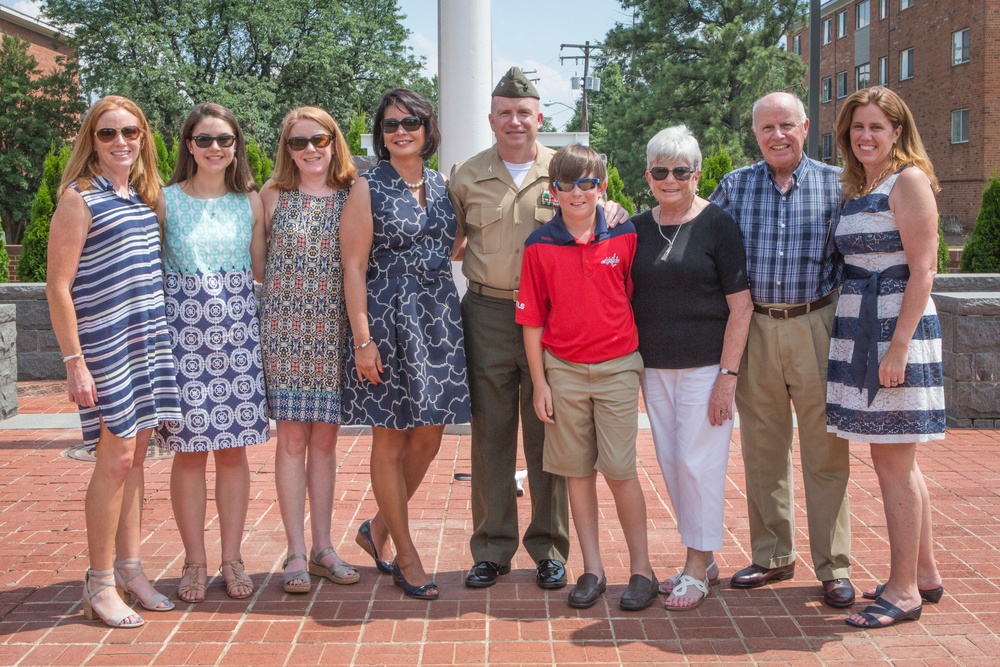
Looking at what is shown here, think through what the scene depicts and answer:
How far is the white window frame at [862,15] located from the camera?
4338 centimetres

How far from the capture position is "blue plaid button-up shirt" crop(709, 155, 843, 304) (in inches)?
160

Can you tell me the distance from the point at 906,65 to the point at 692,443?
40.0 metres

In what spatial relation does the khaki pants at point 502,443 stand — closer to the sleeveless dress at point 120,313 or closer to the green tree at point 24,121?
the sleeveless dress at point 120,313

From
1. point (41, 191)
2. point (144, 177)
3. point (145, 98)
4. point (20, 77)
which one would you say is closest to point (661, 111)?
point (145, 98)

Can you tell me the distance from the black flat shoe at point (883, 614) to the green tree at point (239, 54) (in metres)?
34.9

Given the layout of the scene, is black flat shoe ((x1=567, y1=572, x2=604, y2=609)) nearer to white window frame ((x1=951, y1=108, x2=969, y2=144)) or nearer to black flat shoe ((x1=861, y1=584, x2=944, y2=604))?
black flat shoe ((x1=861, y1=584, x2=944, y2=604))

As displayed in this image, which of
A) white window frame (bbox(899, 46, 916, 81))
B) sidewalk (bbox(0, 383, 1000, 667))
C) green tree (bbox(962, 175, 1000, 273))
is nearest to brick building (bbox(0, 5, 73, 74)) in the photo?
white window frame (bbox(899, 46, 916, 81))

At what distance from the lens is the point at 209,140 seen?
4.09 meters

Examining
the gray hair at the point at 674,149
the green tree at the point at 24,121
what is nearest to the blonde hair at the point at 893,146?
the gray hair at the point at 674,149

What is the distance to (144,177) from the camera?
4.06m

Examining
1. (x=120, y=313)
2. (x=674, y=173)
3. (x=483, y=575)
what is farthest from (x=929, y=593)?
(x=120, y=313)

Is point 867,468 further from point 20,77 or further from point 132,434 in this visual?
point 20,77

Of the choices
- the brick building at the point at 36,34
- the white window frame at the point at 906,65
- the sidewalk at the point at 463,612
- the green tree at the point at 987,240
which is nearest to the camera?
the sidewalk at the point at 463,612

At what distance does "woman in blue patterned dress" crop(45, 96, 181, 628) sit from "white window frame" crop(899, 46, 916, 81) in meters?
39.8
